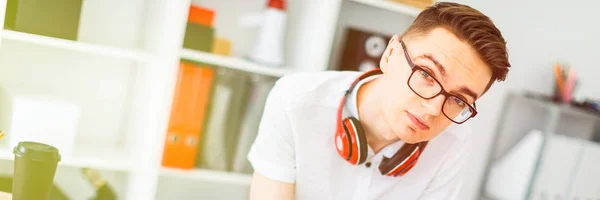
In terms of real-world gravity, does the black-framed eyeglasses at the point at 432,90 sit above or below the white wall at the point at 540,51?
below

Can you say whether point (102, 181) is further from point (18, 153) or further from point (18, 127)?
point (18, 153)

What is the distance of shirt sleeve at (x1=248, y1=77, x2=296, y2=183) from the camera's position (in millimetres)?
1207

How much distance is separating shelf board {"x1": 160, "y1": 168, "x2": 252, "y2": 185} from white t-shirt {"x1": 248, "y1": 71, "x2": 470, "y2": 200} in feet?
1.53

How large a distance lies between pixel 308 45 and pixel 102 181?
716mm

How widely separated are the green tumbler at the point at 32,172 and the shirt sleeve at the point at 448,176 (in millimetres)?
832

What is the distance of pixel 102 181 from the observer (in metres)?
1.69

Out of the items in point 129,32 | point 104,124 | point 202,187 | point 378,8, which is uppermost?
point 378,8

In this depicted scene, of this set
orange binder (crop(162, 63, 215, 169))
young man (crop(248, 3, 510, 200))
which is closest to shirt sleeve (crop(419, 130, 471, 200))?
young man (crop(248, 3, 510, 200))

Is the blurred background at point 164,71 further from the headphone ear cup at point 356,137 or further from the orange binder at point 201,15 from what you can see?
the headphone ear cup at point 356,137

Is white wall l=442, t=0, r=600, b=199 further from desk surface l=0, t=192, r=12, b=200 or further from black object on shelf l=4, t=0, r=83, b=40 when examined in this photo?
desk surface l=0, t=192, r=12, b=200

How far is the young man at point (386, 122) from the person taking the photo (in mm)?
942

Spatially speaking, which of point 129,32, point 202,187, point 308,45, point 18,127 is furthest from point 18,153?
point 202,187

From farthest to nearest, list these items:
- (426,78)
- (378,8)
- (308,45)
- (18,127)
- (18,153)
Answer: (378,8) < (308,45) < (18,127) < (426,78) < (18,153)

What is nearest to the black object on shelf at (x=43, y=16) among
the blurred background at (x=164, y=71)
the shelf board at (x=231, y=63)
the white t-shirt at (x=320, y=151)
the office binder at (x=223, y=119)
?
the blurred background at (x=164, y=71)
